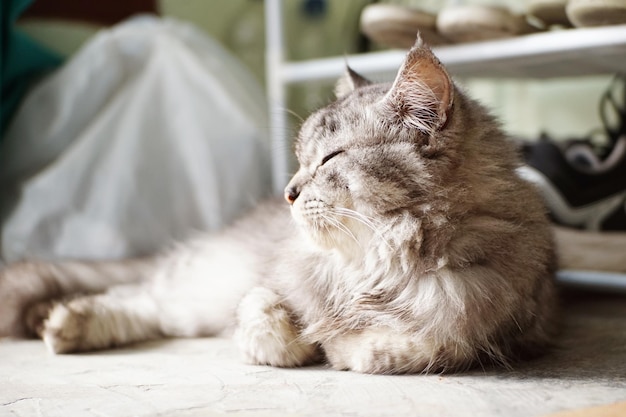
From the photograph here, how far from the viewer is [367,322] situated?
119cm

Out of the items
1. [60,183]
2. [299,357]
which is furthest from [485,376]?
[60,183]

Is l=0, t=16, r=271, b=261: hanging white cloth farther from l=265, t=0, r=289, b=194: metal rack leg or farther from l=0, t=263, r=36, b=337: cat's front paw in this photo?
l=0, t=263, r=36, b=337: cat's front paw

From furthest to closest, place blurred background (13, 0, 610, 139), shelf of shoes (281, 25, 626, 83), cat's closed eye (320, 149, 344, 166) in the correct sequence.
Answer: blurred background (13, 0, 610, 139) < shelf of shoes (281, 25, 626, 83) < cat's closed eye (320, 149, 344, 166)

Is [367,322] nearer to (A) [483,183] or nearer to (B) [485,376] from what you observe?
(B) [485,376]

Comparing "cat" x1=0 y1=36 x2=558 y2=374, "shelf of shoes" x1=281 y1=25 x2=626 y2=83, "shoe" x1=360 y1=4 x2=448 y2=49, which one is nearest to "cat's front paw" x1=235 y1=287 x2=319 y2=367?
"cat" x1=0 y1=36 x2=558 y2=374

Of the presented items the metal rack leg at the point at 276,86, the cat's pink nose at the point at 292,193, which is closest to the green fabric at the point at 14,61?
the metal rack leg at the point at 276,86

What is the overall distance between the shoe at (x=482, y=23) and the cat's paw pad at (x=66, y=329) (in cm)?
119

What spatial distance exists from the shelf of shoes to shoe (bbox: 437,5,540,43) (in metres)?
0.02

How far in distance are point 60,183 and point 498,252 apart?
52.1 inches

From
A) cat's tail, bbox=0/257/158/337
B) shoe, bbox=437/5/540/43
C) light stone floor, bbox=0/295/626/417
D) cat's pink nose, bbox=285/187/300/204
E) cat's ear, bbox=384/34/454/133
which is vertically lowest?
light stone floor, bbox=0/295/626/417

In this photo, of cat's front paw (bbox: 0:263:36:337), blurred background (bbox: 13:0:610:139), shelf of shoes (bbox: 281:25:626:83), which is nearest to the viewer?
cat's front paw (bbox: 0:263:36:337)

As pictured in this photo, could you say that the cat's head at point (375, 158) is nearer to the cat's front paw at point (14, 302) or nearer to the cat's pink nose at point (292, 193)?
the cat's pink nose at point (292, 193)

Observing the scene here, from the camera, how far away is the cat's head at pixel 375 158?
1.12m

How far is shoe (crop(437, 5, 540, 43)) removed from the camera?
172 cm
